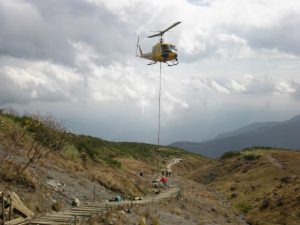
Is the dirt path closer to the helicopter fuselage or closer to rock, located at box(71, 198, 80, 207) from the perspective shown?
the helicopter fuselage

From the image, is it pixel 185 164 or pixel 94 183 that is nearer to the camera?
pixel 94 183

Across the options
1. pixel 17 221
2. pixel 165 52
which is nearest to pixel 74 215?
pixel 17 221

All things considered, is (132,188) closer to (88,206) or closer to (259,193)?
(88,206)

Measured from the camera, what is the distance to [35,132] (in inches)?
2026

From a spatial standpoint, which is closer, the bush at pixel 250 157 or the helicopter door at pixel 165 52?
the helicopter door at pixel 165 52

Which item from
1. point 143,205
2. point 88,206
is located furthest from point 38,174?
point 143,205

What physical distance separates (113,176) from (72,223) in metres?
26.4

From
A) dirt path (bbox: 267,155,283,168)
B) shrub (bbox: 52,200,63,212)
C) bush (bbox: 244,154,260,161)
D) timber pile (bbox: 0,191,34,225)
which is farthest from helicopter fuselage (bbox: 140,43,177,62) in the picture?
bush (bbox: 244,154,260,161)

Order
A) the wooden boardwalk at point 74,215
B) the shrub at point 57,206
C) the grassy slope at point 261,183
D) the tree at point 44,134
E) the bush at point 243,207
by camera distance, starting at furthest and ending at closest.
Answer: the bush at point 243,207 → the grassy slope at point 261,183 → the tree at point 44,134 → the shrub at point 57,206 → the wooden boardwalk at point 74,215

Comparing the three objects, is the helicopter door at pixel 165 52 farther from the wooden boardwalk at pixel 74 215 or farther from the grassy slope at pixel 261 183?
the grassy slope at pixel 261 183

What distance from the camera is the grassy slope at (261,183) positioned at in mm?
60906

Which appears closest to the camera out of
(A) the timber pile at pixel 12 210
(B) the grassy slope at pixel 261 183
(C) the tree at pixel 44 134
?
(A) the timber pile at pixel 12 210

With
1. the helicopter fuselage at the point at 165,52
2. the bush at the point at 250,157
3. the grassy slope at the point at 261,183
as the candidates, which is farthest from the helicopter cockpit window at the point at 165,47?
the bush at the point at 250,157

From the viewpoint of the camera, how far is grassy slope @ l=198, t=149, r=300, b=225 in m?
60.9
